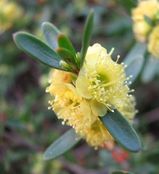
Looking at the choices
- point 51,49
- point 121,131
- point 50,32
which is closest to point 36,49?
point 51,49

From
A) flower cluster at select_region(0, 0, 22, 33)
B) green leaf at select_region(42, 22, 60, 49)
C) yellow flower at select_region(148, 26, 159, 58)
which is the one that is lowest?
flower cluster at select_region(0, 0, 22, 33)

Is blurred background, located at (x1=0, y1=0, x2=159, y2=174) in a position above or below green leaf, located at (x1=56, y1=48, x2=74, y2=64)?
below

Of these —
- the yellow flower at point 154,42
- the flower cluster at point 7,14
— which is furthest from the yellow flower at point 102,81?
the flower cluster at point 7,14

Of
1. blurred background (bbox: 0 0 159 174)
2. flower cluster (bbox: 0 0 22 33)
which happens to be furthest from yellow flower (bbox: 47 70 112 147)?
flower cluster (bbox: 0 0 22 33)

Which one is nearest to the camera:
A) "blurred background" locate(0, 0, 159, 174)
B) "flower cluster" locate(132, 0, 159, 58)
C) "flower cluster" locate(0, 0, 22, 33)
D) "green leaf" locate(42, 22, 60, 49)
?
"green leaf" locate(42, 22, 60, 49)

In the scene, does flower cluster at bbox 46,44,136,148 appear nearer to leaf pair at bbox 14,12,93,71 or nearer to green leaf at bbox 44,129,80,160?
leaf pair at bbox 14,12,93,71

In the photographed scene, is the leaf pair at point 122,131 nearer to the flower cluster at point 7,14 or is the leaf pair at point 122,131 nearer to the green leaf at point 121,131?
the green leaf at point 121,131

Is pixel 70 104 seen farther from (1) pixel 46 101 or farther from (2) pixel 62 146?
(1) pixel 46 101
